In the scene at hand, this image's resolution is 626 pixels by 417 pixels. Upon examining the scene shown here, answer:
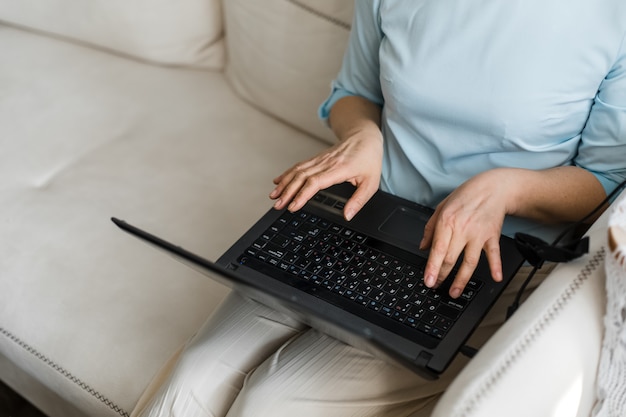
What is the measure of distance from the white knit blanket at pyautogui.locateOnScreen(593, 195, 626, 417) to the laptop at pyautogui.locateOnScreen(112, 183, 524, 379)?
0.15 metres

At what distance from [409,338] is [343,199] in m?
0.26

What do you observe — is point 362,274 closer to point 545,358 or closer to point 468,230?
point 468,230

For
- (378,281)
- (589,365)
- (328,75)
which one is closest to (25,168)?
(328,75)

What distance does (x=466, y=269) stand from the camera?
2.93ft

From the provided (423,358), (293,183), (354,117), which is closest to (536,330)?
(423,358)

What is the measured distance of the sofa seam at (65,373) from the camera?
1.12 m

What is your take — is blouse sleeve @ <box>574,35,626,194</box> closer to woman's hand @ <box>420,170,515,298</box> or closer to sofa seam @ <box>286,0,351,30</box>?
woman's hand @ <box>420,170,515,298</box>

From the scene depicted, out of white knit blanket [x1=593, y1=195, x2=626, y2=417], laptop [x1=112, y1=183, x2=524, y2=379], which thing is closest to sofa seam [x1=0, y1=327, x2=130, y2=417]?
laptop [x1=112, y1=183, x2=524, y2=379]

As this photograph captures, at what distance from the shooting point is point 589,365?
0.75 metres

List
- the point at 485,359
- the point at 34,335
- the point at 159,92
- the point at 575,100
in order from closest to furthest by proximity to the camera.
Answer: the point at 485,359 → the point at 575,100 → the point at 34,335 → the point at 159,92

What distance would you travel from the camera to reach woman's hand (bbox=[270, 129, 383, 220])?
3.28ft

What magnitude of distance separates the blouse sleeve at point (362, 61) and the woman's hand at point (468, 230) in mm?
311

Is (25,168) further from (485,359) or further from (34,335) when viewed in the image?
(485,359)

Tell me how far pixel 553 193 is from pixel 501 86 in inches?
5.8
